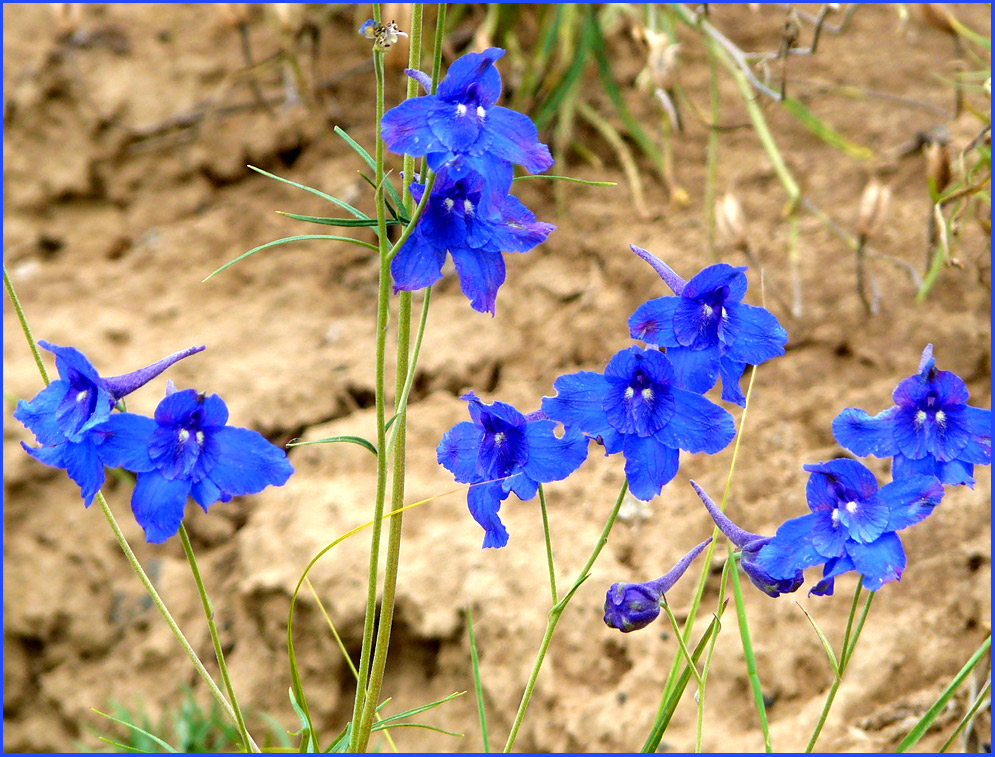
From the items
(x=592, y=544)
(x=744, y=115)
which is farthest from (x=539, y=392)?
(x=744, y=115)

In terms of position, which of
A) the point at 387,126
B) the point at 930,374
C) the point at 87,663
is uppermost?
the point at 387,126

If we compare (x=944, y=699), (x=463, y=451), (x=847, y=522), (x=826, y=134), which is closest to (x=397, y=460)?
(x=463, y=451)

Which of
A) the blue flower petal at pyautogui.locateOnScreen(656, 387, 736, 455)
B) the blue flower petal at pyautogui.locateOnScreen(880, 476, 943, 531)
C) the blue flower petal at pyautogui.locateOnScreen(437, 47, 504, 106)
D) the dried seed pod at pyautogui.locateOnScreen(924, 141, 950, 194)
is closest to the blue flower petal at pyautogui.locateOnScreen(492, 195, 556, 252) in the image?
the blue flower petal at pyautogui.locateOnScreen(437, 47, 504, 106)

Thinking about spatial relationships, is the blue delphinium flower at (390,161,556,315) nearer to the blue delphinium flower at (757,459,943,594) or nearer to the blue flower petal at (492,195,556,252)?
Answer: the blue flower petal at (492,195,556,252)

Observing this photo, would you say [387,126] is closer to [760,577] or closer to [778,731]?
[760,577]

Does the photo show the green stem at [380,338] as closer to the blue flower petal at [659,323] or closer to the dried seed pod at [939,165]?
the blue flower petal at [659,323]
